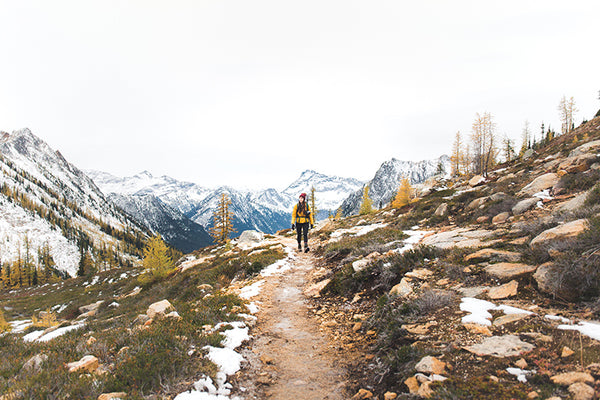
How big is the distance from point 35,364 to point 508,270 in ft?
35.7

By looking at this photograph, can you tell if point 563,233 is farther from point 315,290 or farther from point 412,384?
point 315,290

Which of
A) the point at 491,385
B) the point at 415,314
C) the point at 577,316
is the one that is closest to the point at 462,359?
the point at 491,385

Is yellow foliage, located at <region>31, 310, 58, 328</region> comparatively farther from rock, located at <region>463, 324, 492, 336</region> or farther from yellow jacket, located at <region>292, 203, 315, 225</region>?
rock, located at <region>463, 324, 492, 336</region>

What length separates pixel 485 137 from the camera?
5325 cm

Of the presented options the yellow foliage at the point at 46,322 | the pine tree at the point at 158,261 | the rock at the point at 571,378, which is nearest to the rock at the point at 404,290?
the rock at the point at 571,378

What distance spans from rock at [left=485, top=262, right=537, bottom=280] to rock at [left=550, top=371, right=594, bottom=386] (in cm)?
328

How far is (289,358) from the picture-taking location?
602 centimetres

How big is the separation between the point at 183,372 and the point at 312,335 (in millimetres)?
3362

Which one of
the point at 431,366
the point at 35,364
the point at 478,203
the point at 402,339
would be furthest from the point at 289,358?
the point at 478,203

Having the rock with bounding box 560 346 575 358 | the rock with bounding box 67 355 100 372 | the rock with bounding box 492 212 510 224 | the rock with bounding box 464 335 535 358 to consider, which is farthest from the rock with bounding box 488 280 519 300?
the rock with bounding box 67 355 100 372

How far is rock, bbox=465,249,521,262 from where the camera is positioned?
6.55m

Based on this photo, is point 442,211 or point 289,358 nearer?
point 289,358

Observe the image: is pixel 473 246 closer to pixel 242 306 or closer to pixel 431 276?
pixel 431 276

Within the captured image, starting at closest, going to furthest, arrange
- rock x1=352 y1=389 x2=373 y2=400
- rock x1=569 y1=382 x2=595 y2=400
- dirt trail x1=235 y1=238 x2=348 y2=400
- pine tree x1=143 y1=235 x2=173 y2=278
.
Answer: rock x1=569 y1=382 x2=595 y2=400, rock x1=352 y1=389 x2=373 y2=400, dirt trail x1=235 y1=238 x2=348 y2=400, pine tree x1=143 y1=235 x2=173 y2=278
